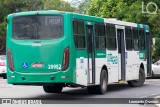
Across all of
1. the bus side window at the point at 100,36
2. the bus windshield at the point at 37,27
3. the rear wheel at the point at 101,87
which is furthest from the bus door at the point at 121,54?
the bus windshield at the point at 37,27

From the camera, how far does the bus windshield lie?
56.2ft

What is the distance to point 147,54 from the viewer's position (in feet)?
82.9

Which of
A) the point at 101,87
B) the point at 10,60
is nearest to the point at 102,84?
the point at 101,87

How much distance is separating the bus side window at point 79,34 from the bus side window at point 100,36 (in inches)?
49.8

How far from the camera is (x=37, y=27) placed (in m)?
17.4

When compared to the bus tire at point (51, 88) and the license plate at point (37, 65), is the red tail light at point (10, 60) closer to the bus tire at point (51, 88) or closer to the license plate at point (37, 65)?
the license plate at point (37, 65)

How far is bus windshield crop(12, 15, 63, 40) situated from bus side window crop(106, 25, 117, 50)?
12.3ft

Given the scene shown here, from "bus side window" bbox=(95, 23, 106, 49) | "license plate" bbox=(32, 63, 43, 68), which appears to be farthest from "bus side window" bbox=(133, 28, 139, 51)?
"license plate" bbox=(32, 63, 43, 68)

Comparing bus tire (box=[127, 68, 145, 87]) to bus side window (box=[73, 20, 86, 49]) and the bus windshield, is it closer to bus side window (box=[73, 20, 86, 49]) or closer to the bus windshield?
bus side window (box=[73, 20, 86, 49])

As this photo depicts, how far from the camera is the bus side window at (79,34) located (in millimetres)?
17500

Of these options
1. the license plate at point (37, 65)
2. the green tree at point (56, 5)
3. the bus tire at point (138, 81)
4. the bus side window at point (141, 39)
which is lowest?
the bus tire at point (138, 81)

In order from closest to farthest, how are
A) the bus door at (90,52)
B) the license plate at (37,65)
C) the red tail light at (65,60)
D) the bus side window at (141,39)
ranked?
the red tail light at (65,60) < the license plate at (37,65) < the bus door at (90,52) < the bus side window at (141,39)

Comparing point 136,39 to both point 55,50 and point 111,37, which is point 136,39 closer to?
point 111,37

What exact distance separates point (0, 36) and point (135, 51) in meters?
31.3
